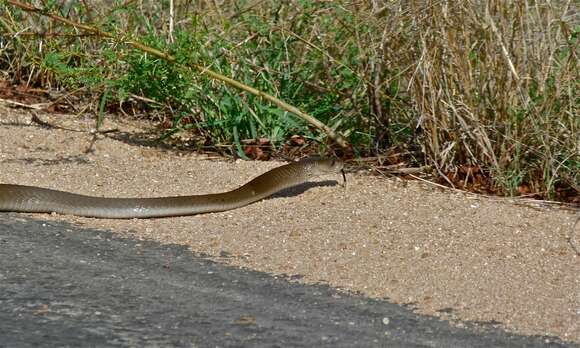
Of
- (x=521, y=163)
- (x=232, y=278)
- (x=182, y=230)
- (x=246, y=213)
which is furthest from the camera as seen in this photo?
(x=521, y=163)

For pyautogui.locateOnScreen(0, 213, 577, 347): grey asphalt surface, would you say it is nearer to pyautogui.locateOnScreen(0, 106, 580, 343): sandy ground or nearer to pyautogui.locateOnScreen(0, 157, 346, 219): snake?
pyautogui.locateOnScreen(0, 106, 580, 343): sandy ground

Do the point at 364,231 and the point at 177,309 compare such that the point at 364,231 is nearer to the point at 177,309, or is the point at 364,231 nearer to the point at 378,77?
the point at 177,309

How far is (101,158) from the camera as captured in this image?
7094 millimetres

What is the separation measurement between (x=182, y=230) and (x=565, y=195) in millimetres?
2239

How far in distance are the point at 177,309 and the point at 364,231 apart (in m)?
1.45

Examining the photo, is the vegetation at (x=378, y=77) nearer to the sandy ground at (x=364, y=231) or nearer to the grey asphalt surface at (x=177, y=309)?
the sandy ground at (x=364, y=231)

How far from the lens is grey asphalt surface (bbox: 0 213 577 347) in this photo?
13.2ft

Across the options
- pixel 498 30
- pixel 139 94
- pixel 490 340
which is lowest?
pixel 490 340

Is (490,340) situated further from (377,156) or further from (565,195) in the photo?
(377,156)

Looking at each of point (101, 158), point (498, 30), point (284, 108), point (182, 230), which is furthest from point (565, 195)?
point (101, 158)

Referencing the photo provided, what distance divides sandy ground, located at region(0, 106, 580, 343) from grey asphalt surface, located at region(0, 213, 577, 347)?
0.17 m

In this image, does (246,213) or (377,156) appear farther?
(377,156)

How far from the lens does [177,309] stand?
4.34 m

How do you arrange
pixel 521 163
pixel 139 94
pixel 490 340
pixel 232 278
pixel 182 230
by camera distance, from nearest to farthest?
pixel 490 340 < pixel 232 278 < pixel 182 230 < pixel 521 163 < pixel 139 94
